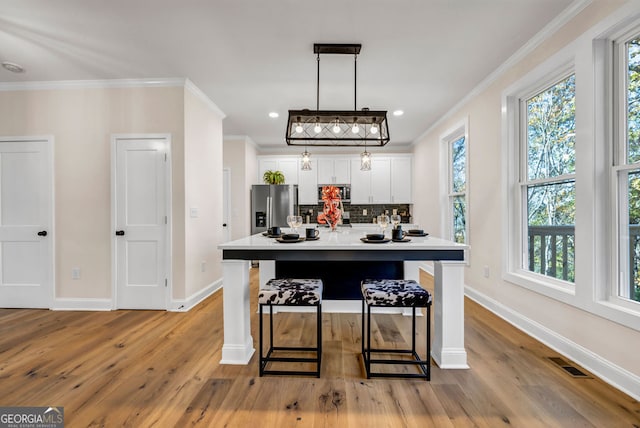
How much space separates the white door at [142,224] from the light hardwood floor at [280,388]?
68cm

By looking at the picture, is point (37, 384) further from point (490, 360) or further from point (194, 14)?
point (490, 360)

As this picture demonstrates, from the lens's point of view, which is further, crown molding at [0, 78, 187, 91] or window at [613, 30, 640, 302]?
crown molding at [0, 78, 187, 91]

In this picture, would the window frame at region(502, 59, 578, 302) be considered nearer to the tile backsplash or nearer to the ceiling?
the ceiling

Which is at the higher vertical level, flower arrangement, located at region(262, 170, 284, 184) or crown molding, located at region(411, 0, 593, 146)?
crown molding, located at region(411, 0, 593, 146)

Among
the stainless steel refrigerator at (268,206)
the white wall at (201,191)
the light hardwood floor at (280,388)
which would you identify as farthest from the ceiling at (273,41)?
the light hardwood floor at (280,388)

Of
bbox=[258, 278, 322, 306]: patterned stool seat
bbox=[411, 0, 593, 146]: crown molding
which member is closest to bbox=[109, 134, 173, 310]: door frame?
bbox=[258, 278, 322, 306]: patterned stool seat

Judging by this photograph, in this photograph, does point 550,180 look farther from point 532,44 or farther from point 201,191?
point 201,191

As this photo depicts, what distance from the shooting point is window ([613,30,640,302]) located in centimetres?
187

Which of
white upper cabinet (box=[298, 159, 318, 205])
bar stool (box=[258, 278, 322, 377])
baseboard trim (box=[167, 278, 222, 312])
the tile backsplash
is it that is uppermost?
white upper cabinet (box=[298, 159, 318, 205])

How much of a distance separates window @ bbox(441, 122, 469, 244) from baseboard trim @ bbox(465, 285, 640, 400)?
1.48 meters

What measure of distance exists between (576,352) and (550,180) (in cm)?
137

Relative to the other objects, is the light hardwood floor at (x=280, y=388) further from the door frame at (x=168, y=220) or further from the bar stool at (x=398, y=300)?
the door frame at (x=168, y=220)

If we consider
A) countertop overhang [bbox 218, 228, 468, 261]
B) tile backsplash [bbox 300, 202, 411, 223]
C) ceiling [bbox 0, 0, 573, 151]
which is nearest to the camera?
countertop overhang [bbox 218, 228, 468, 261]

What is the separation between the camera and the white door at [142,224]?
3.38 meters
